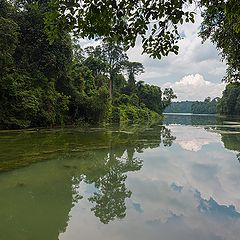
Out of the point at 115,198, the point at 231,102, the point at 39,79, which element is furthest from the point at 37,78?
the point at 231,102

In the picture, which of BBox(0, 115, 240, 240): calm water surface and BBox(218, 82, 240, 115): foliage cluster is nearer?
BBox(0, 115, 240, 240): calm water surface

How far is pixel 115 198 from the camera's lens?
6586 mm

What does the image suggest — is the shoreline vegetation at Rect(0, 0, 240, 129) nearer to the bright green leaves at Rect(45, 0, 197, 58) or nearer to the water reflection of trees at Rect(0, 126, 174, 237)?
the water reflection of trees at Rect(0, 126, 174, 237)

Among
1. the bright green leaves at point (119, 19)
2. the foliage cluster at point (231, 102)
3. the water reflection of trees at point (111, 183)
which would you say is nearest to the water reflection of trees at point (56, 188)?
the water reflection of trees at point (111, 183)

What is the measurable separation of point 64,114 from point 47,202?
2562cm

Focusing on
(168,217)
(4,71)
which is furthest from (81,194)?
(4,71)

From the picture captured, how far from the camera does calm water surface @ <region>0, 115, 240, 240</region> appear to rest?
4.71 meters

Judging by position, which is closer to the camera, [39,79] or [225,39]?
[225,39]

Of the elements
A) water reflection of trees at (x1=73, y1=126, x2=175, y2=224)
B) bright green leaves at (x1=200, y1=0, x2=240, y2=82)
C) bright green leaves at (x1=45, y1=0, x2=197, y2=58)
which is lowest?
water reflection of trees at (x1=73, y1=126, x2=175, y2=224)

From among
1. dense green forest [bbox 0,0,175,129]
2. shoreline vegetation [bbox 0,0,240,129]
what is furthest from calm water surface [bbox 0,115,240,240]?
shoreline vegetation [bbox 0,0,240,129]

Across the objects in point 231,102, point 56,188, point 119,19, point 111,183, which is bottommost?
point 111,183

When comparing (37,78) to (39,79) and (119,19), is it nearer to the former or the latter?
(39,79)

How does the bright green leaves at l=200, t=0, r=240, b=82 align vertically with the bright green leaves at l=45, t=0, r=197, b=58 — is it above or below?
above

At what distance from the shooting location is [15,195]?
247 inches
